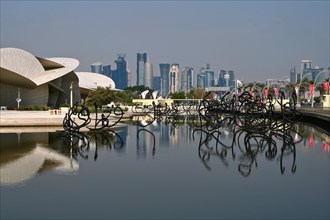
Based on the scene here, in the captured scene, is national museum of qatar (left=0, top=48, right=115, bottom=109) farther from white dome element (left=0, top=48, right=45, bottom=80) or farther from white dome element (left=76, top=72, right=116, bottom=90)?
white dome element (left=76, top=72, right=116, bottom=90)

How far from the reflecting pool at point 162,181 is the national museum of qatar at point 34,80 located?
105 feet

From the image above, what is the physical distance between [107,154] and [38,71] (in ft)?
124

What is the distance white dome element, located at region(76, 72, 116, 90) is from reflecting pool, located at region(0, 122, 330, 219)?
50861 millimetres

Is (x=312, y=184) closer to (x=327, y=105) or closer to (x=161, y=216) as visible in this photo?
(x=161, y=216)

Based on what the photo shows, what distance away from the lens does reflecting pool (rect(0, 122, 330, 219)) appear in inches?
307

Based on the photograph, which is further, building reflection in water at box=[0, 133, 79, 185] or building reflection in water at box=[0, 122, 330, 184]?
building reflection in water at box=[0, 122, 330, 184]

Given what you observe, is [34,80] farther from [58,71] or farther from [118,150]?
[118,150]

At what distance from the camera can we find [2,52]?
4616 centimetres

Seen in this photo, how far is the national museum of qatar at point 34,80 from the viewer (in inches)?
1866

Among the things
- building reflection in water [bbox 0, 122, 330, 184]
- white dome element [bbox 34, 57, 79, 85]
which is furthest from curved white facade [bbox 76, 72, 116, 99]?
building reflection in water [bbox 0, 122, 330, 184]

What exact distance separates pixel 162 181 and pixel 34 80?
4219cm

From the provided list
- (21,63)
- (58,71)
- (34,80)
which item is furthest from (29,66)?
(58,71)

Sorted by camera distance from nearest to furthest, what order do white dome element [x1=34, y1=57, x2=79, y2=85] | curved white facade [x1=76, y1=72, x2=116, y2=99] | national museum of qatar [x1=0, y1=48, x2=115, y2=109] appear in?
national museum of qatar [x1=0, y1=48, x2=115, y2=109] < white dome element [x1=34, y1=57, x2=79, y2=85] < curved white facade [x1=76, y1=72, x2=116, y2=99]

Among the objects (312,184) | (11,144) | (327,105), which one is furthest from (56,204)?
(327,105)
